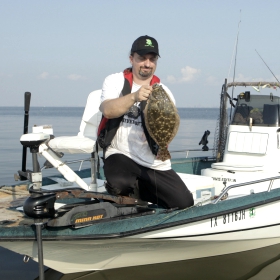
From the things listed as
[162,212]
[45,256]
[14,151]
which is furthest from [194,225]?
[14,151]

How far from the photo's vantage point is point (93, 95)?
634cm

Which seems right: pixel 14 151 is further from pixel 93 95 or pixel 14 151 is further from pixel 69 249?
pixel 69 249

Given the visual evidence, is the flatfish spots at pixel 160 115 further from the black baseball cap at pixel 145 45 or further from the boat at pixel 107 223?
the boat at pixel 107 223

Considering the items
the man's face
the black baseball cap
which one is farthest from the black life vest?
the black baseball cap

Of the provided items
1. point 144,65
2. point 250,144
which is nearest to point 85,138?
point 144,65

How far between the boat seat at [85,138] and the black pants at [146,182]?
0.41m

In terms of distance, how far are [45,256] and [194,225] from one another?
157 centimetres

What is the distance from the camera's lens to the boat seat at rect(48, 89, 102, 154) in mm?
5309

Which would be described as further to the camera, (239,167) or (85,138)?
(239,167)

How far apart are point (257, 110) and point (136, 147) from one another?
10.7ft

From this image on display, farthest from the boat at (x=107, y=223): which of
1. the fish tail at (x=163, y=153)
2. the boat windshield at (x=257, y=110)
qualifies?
the boat windshield at (x=257, y=110)

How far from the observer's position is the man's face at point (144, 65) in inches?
197

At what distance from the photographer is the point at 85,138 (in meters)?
5.63

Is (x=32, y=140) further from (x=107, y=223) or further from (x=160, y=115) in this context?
(x=160, y=115)
